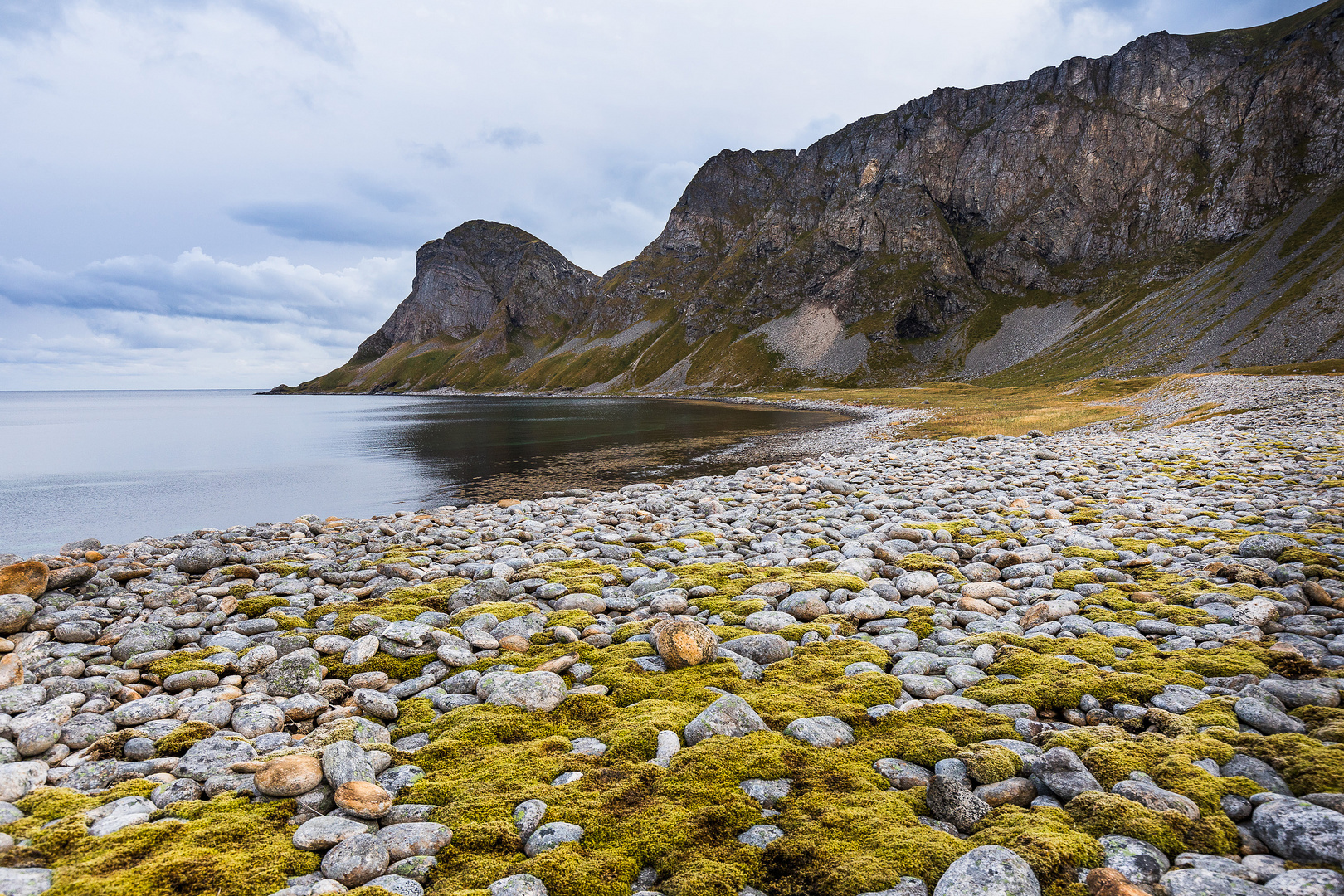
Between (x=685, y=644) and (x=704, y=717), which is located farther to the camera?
(x=685, y=644)

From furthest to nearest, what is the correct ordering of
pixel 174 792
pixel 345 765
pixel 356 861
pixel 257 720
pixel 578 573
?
pixel 578 573 < pixel 257 720 < pixel 345 765 < pixel 174 792 < pixel 356 861

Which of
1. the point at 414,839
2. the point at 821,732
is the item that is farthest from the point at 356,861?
the point at 821,732

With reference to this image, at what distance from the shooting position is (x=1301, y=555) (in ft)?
32.7

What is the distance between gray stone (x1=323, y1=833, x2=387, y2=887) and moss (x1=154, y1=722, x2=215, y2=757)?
10.5 feet

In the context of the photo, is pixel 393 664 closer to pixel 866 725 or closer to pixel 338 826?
pixel 338 826

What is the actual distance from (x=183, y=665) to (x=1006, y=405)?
8682cm

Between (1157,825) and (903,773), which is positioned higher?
(1157,825)

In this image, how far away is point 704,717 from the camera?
6383 mm

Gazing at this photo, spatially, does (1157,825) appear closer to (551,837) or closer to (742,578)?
(551,837)

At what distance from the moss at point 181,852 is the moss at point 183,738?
3.38 ft

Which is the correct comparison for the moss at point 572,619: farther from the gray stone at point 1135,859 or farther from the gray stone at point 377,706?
the gray stone at point 1135,859

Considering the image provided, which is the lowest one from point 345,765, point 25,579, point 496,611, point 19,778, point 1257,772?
point 496,611

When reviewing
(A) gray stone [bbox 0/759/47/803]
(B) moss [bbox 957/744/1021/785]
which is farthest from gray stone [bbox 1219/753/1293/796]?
(A) gray stone [bbox 0/759/47/803]

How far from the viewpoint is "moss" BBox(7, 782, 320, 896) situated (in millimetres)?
4258
